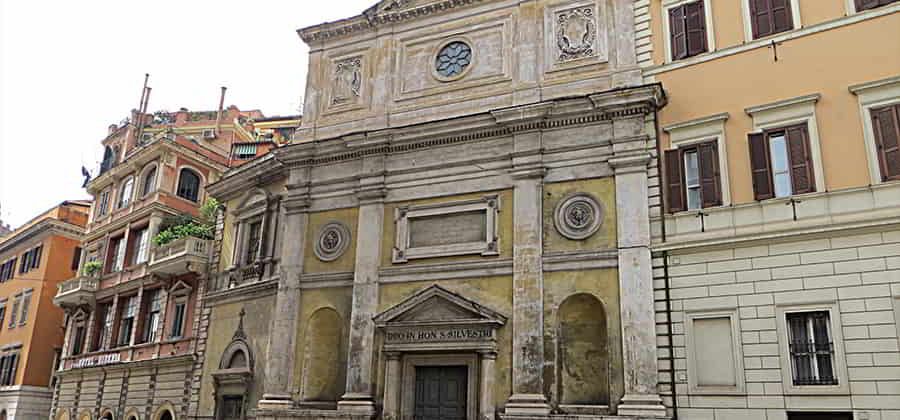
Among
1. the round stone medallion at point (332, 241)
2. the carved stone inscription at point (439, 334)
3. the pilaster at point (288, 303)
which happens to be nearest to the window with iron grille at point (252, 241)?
the pilaster at point (288, 303)

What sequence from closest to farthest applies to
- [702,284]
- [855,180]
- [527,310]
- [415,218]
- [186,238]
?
[855,180] < [702,284] < [527,310] < [415,218] < [186,238]

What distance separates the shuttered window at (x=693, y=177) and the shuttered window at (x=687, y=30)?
6.85 ft

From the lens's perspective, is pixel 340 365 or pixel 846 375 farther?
pixel 340 365

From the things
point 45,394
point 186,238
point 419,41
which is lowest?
point 45,394

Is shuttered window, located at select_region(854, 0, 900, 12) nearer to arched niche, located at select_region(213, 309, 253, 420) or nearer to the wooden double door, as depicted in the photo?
the wooden double door

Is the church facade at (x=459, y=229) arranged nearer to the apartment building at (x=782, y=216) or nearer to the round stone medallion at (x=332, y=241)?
the round stone medallion at (x=332, y=241)

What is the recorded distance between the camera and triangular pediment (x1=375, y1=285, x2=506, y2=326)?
48.0ft

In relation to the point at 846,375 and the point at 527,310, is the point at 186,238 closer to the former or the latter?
the point at 527,310

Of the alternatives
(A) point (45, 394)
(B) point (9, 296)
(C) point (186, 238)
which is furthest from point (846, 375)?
(B) point (9, 296)

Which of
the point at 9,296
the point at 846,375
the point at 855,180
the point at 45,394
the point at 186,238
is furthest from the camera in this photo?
the point at 9,296

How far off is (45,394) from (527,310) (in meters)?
26.6

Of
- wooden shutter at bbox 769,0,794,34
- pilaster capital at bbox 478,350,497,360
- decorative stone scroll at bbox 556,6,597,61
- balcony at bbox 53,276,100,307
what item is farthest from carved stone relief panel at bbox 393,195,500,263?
balcony at bbox 53,276,100,307

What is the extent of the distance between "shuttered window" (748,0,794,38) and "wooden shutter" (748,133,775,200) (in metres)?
2.12

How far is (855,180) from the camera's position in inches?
468
